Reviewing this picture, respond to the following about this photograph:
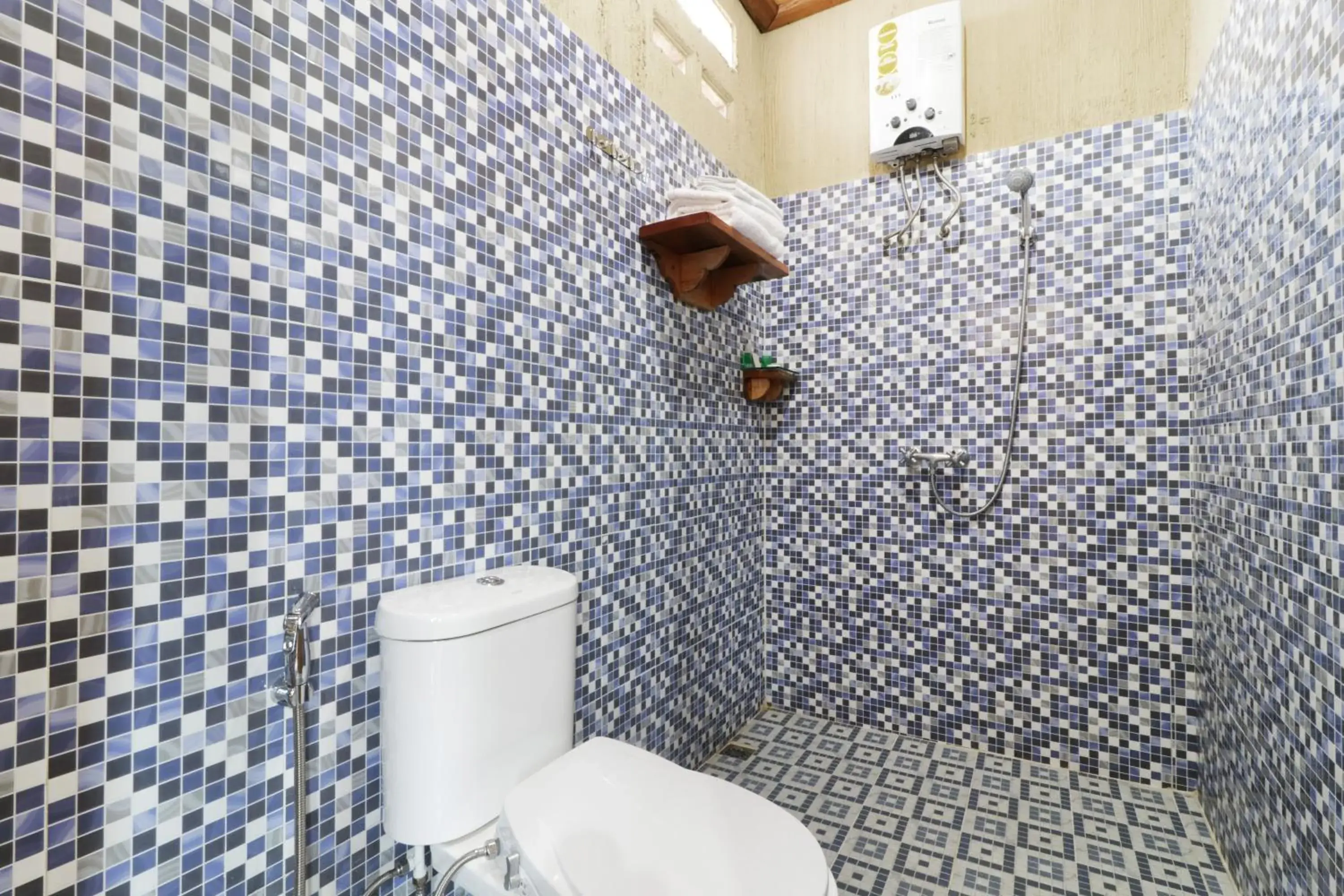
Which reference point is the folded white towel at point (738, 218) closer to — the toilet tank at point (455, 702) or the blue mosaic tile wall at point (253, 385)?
the blue mosaic tile wall at point (253, 385)

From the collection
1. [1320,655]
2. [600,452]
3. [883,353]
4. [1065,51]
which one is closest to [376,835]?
[600,452]

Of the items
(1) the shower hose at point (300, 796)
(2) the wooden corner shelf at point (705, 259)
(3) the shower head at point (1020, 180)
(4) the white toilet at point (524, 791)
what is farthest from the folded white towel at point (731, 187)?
(1) the shower hose at point (300, 796)

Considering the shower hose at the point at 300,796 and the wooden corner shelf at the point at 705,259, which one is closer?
the shower hose at the point at 300,796

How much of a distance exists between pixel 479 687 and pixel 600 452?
2.35ft

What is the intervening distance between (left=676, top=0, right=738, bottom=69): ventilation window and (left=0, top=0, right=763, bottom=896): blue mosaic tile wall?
812 millimetres

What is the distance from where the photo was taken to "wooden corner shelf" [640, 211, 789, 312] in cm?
166

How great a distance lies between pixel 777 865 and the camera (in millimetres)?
846

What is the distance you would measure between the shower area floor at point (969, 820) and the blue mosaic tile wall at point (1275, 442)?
0.15 meters

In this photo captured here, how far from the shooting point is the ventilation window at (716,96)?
213 centimetres

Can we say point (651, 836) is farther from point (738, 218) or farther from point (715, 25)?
point (715, 25)

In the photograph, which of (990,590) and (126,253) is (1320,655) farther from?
(126,253)

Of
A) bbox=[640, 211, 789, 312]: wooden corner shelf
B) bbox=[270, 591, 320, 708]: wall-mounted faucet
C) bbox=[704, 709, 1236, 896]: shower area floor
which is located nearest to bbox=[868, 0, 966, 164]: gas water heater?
bbox=[640, 211, 789, 312]: wooden corner shelf

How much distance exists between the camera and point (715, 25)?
7.25 feet

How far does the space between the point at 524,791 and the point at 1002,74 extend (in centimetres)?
255
